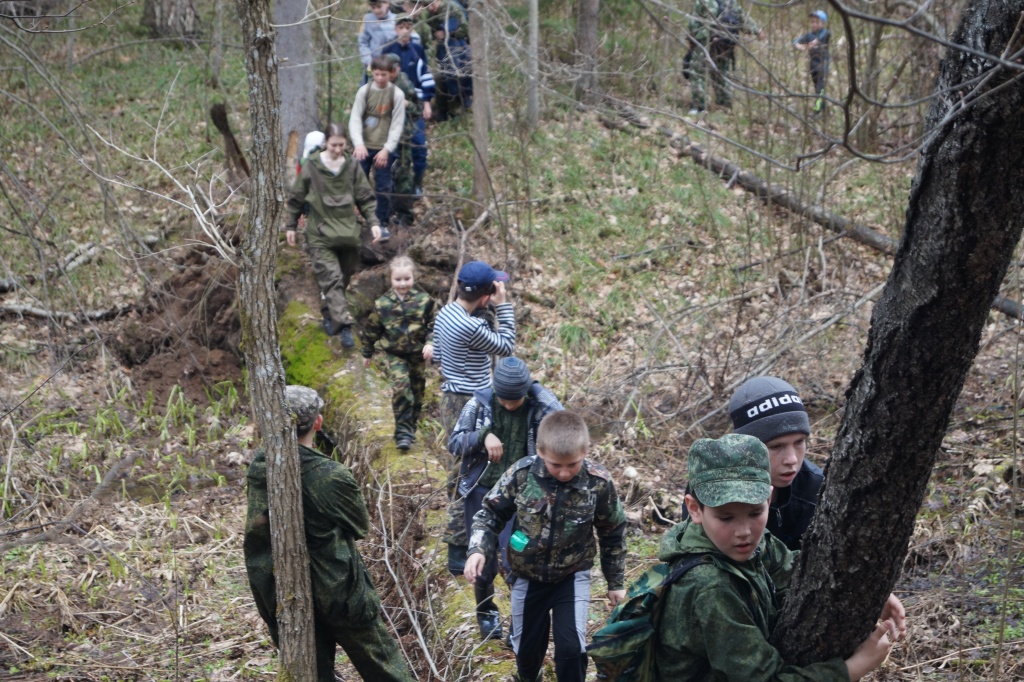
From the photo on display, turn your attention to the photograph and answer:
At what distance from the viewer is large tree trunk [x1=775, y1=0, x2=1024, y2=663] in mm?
2045

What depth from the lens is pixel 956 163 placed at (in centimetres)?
208

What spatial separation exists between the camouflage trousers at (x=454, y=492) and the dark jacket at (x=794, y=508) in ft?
7.54

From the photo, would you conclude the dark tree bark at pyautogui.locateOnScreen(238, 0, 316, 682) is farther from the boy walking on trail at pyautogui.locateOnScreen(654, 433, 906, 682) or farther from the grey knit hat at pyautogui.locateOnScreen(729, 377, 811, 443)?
the grey knit hat at pyautogui.locateOnScreen(729, 377, 811, 443)

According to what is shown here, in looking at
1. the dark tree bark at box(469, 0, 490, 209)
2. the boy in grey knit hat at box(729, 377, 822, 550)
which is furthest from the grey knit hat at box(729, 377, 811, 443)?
the dark tree bark at box(469, 0, 490, 209)

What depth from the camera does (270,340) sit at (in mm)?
3451

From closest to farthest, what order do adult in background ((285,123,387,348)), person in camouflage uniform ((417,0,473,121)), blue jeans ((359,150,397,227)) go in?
adult in background ((285,123,387,348)), blue jeans ((359,150,397,227)), person in camouflage uniform ((417,0,473,121))

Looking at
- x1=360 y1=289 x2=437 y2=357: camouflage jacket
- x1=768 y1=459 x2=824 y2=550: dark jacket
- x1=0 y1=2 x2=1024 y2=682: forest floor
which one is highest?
x1=768 y1=459 x2=824 y2=550: dark jacket

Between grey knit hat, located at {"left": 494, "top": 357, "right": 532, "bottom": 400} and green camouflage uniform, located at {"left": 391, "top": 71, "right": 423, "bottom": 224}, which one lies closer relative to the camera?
grey knit hat, located at {"left": 494, "top": 357, "right": 532, "bottom": 400}

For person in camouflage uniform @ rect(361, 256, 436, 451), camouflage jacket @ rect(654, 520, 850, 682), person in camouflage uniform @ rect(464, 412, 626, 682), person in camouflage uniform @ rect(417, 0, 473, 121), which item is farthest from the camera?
person in camouflage uniform @ rect(417, 0, 473, 121)

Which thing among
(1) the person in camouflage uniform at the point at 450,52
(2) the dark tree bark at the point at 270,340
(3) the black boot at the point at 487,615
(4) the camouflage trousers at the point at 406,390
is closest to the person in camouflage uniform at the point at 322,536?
(2) the dark tree bark at the point at 270,340

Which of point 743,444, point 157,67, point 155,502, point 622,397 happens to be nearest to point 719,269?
point 622,397

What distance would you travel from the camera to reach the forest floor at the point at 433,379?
5238 millimetres

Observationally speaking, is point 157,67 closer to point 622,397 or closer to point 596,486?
point 622,397

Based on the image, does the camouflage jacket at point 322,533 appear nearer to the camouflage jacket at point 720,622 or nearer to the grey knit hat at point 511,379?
the grey knit hat at point 511,379
